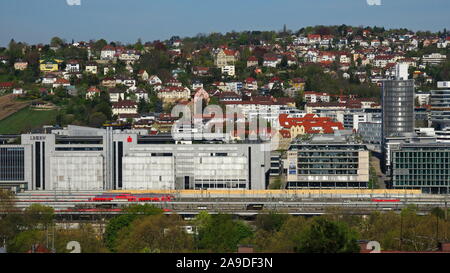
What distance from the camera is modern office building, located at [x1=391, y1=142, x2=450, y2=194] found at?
51.7 feet

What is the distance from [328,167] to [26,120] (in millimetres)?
9975

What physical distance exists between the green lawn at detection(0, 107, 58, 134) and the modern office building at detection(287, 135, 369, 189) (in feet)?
25.5

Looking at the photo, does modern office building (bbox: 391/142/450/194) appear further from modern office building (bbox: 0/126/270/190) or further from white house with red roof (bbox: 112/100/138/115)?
white house with red roof (bbox: 112/100/138/115)

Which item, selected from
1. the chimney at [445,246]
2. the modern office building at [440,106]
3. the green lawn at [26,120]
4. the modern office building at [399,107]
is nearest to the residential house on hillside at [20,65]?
the green lawn at [26,120]

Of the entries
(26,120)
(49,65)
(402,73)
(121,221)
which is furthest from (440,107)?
(49,65)

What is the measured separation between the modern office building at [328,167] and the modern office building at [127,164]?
53cm

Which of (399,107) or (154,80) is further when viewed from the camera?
(154,80)


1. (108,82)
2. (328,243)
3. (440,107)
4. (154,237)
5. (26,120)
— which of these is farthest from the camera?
(108,82)

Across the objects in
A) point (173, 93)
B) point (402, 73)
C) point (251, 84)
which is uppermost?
point (251, 84)

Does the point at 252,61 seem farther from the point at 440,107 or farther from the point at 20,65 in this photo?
the point at 440,107

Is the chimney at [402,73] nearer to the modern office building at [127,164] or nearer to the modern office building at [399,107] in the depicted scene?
the modern office building at [399,107]

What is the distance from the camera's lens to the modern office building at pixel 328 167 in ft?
52.4

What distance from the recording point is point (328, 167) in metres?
16.0
